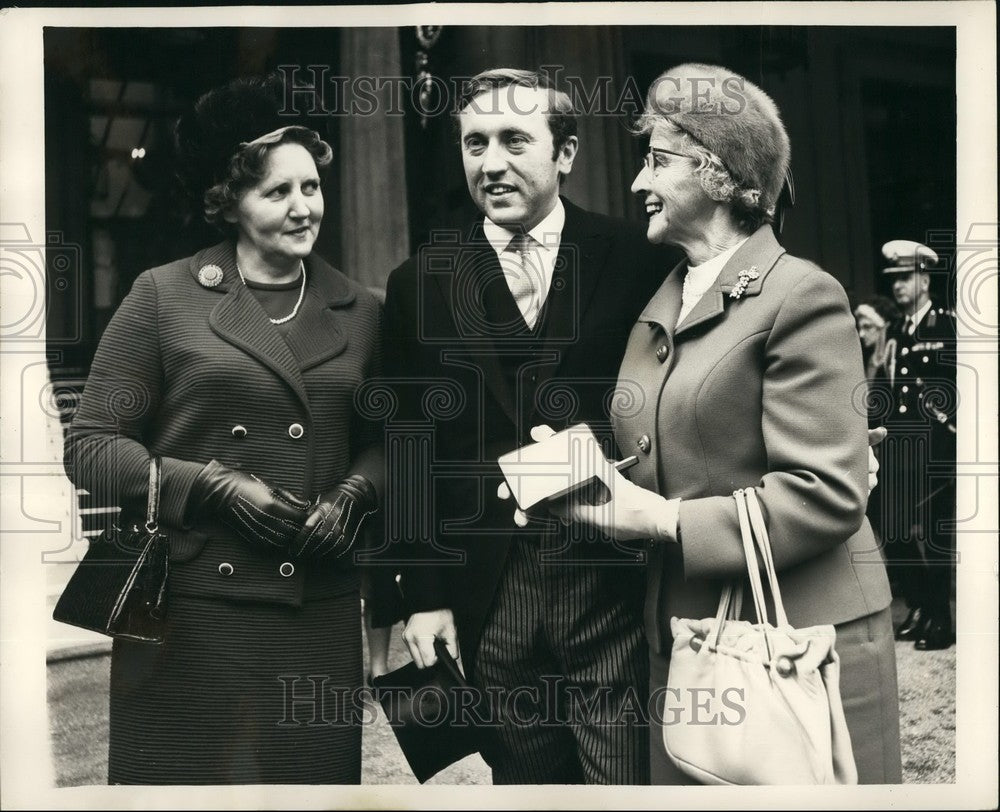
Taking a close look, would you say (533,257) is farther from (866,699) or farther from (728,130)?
(866,699)

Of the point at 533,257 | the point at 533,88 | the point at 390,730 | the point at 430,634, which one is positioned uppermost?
the point at 533,88

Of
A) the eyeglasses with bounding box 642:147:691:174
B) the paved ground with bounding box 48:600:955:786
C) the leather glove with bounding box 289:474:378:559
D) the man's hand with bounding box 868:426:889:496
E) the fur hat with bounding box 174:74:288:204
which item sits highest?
the fur hat with bounding box 174:74:288:204

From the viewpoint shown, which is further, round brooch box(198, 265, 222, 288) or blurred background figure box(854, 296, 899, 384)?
blurred background figure box(854, 296, 899, 384)

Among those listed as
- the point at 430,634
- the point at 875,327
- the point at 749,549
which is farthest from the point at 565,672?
the point at 875,327

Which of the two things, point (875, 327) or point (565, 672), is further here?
point (875, 327)

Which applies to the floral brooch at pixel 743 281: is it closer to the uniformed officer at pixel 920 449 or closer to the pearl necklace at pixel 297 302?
the uniformed officer at pixel 920 449

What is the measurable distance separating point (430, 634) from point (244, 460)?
93 centimetres

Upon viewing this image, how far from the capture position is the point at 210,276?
14.0ft

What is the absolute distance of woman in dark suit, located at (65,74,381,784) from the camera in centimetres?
417

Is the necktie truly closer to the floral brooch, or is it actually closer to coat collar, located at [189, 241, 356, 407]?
coat collar, located at [189, 241, 356, 407]

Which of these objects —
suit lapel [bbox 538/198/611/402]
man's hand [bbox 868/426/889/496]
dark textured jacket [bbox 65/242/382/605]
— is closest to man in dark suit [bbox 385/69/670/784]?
suit lapel [bbox 538/198/611/402]

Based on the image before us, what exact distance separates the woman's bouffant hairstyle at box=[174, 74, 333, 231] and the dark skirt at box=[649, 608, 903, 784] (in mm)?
2286

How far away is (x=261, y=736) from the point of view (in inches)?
171

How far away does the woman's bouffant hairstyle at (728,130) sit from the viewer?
13.2ft
